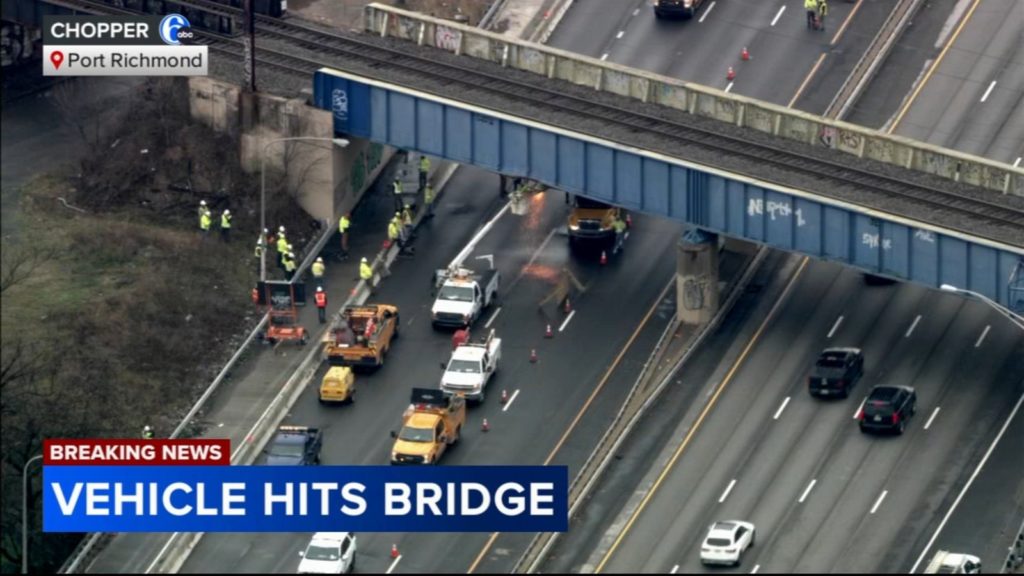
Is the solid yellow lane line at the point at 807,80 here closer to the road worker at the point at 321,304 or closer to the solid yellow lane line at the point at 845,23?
the solid yellow lane line at the point at 845,23

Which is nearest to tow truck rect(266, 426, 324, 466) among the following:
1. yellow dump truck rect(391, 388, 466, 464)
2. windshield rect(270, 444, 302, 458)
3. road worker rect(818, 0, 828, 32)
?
windshield rect(270, 444, 302, 458)

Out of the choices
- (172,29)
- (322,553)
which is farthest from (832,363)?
(172,29)

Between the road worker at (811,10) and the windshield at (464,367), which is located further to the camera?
the road worker at (811,10)

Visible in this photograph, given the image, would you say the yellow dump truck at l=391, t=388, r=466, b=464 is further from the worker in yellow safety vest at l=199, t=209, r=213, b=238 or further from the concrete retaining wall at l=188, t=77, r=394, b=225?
the concrete retaining wall at l=188, t=77, r=394, b=225

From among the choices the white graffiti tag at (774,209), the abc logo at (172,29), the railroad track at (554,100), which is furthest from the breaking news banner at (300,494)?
the abc logo at (172,29)

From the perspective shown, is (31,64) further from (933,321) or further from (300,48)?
(933,321)

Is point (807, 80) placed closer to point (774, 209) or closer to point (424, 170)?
point (424, 170)

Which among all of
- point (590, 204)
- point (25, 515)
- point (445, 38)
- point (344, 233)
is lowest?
point (25, 515)
